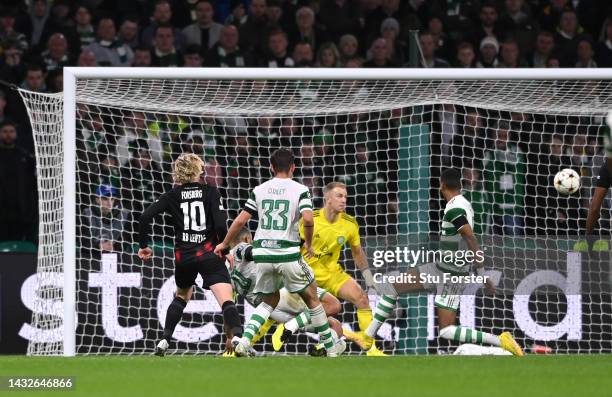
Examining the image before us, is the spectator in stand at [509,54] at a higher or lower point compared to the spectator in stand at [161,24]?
lower

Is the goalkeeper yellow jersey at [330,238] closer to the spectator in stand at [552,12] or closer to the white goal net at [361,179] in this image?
the white goal net at [361,179]

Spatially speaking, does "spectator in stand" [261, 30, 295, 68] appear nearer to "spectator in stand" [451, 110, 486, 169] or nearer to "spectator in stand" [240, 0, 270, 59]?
"spectator in stand" [240, 0, 270, 59]

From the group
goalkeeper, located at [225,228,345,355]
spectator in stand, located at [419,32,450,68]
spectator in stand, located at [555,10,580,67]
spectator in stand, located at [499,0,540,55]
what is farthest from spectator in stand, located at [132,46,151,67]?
spectator in stand, located at [555,10,580,67]

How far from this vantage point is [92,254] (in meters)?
13.4

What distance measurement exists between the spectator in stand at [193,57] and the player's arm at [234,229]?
4612 millimetres

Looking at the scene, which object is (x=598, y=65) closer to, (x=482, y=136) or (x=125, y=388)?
(x=482, y=136)

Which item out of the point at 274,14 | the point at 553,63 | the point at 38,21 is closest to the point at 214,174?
the point at 274,14

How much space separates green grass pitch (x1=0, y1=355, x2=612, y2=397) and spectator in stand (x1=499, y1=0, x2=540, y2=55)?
21.7ft

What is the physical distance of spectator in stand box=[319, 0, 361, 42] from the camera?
16.6m

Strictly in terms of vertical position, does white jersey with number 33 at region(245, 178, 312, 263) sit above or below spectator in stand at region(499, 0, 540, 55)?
below

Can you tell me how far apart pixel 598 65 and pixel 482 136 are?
3638mm

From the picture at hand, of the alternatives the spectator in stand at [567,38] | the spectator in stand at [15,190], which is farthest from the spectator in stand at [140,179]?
the spectator in stand at [567,38]

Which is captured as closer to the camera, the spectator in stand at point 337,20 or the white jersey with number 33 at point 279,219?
the white jersey with number 33 at point 279,219

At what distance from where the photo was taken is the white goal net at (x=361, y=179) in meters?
13.0
